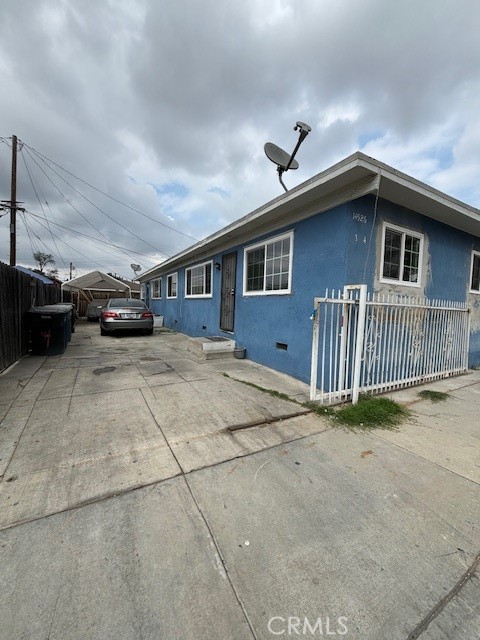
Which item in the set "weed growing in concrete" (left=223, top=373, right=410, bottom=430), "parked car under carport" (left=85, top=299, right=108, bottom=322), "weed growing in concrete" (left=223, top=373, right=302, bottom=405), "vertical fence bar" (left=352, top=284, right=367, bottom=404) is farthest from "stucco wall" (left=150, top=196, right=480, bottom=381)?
"parked car under carport" (left=85, top=299, right=108, bottom=322)

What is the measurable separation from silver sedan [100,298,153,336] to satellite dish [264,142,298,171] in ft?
22.0

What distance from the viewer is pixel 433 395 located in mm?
4465

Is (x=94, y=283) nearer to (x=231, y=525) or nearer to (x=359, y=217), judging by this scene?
(x=359, y=217)

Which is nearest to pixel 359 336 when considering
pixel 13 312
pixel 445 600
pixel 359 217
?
pixel 359 217

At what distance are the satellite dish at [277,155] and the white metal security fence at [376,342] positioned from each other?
3.27 m

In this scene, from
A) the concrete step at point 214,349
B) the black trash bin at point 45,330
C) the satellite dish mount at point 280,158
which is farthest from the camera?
the concrete step at point 214,349

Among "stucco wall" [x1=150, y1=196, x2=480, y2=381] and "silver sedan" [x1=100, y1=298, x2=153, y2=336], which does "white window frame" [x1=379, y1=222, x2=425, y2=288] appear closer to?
"stucco wall" [x1=150, y1=196, x2=480, y2=381]

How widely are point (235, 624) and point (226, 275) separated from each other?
7249mm

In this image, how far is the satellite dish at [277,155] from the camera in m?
5.78

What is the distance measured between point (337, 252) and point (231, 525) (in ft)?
12.4

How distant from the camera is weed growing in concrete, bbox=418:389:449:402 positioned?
172 inches

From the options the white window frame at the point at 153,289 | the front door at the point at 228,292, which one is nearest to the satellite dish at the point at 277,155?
the front door at the point at 228,292

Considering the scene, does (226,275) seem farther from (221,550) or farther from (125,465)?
(221,550)

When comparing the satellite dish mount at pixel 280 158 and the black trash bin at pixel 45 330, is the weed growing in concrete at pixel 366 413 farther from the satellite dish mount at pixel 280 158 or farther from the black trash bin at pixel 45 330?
the black trash bin at pixel 45 330
